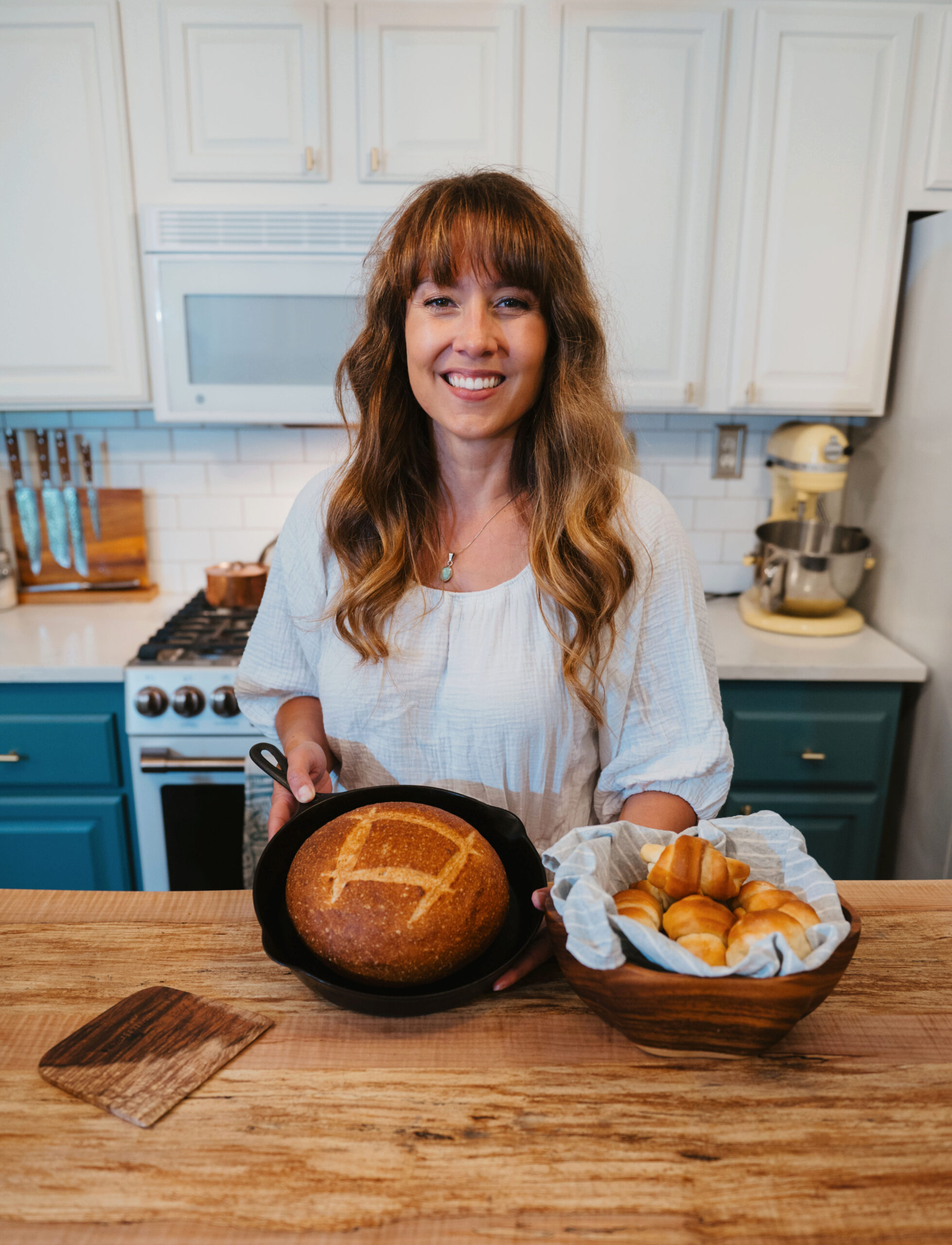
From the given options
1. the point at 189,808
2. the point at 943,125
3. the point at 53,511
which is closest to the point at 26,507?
the point at 53,511

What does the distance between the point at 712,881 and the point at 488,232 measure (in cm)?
84

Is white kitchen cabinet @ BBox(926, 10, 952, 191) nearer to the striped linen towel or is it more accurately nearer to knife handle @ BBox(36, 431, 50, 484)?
the striped linen towel

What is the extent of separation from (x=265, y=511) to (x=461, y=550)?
1624mm

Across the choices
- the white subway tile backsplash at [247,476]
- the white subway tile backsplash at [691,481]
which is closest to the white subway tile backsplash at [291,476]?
the white subway tile backsplash at [247,476]

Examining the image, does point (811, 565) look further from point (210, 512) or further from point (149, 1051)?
point (149, 1051)

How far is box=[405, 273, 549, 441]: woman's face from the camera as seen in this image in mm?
1173

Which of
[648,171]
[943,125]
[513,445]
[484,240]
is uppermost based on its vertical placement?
[943,125]

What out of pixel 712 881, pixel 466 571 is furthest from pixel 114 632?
pixel 712 881

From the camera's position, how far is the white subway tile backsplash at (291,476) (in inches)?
109

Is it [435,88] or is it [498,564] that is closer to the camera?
[498,564]

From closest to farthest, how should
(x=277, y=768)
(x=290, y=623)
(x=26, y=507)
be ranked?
(x=277, y=768), (x=290, y=623), (x=26, y=507)

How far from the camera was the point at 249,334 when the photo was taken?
2.30 m

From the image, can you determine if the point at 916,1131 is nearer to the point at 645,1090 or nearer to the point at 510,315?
the point at 645,1090

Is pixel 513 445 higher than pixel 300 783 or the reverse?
higher
